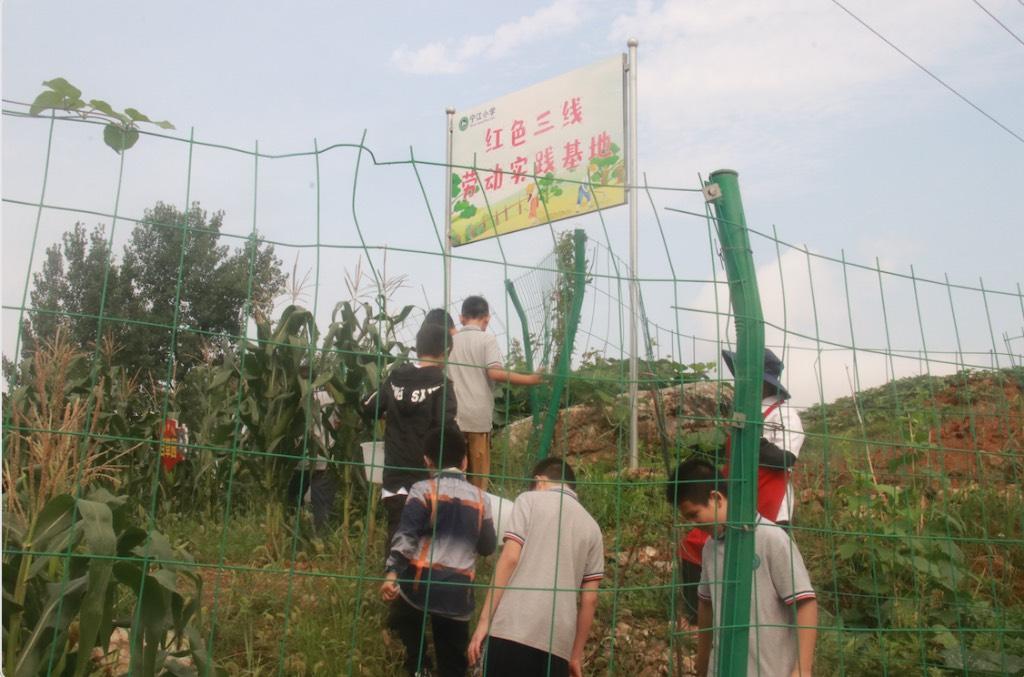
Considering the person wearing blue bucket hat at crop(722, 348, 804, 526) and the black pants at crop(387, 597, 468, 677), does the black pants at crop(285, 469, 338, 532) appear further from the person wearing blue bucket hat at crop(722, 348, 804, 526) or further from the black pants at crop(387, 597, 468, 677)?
the person wearing blue bucket hat at crop(722, 348, 804, 526)

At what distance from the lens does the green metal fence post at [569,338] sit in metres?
4.28

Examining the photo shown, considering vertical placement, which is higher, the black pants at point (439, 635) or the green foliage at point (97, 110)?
the green foliage at point (97, 110)

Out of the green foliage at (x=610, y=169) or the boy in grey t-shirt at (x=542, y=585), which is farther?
the green foliage at (x=610, y=169)

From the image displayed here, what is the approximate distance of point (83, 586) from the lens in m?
2.33

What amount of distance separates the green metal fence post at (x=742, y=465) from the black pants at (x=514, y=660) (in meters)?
0.64

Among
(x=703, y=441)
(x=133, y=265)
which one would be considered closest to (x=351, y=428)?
(x=703, y=441)

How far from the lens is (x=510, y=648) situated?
2973mm

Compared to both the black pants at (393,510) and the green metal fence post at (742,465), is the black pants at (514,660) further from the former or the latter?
the black pants at (393,510)

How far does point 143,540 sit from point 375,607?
1.69 m

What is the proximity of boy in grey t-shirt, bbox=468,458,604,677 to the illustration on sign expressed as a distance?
11.7 ft

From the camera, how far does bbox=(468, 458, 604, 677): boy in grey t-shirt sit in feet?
9.77

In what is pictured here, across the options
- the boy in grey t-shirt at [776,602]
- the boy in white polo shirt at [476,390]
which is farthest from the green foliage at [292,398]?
the boy in grey t-shirt at [776,602]

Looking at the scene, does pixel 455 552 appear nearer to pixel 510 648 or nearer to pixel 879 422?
pixel 510 648

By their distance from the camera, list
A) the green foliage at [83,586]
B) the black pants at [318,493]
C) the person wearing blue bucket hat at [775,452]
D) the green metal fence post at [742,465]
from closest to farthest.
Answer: the green foliage at [83,586] → the green metal fence post at [742,465] → the person wearing blue bucket hat at [775,452] → the black pants at [318,493]
